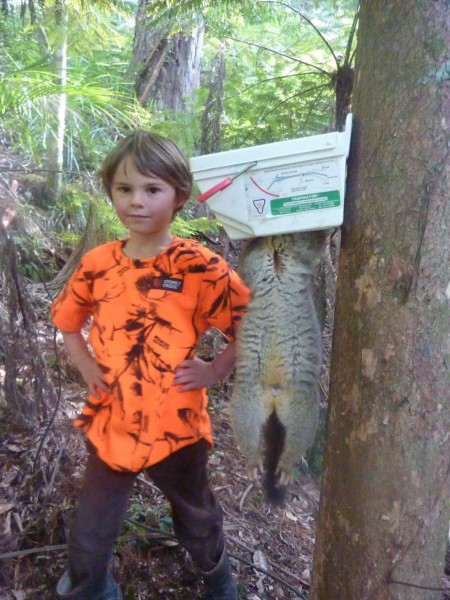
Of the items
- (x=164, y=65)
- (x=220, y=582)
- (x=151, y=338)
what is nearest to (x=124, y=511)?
(x=220, y=582)

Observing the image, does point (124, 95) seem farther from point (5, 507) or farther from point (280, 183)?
point (280, 183)

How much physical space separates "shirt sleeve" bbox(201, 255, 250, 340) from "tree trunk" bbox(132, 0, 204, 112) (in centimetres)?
478

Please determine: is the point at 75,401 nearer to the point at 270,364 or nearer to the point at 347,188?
the point at 270,364

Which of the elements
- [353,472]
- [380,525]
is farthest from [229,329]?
[380,525]

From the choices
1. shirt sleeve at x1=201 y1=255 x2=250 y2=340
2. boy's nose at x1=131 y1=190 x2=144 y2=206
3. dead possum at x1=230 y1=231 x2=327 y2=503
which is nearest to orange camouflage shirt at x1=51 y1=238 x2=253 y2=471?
shirt sleeve at x1=201 y1=255 x2=250 y2=340

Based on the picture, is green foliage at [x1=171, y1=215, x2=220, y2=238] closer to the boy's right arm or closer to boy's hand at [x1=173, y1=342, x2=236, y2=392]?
the boy's right arm

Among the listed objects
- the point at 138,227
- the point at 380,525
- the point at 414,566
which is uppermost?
the point at 138,227

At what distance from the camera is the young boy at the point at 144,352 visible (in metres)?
2.24

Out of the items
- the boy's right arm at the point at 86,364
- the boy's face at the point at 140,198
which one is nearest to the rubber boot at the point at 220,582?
the boy's right arm at the point at 86,364

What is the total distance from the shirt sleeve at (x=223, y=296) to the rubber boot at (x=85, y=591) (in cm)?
122

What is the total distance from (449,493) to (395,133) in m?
1.15

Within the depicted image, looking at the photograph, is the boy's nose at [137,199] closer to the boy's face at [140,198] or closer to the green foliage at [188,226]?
the boy's face at [140,198]

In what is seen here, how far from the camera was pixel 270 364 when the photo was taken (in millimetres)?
2221

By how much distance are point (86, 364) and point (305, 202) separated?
1.18 meters
